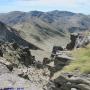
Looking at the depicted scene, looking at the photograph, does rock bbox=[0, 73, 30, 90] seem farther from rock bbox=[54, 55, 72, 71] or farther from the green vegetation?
the green vegetation

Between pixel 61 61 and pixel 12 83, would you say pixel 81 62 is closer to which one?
pixel 61 61

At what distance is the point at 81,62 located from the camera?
3002 cm

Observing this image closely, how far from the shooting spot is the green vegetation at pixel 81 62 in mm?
28386

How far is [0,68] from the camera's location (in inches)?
2031

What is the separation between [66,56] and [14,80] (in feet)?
39.8

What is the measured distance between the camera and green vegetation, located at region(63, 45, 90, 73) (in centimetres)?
2839

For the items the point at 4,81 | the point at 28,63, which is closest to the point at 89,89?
the point at 4,81

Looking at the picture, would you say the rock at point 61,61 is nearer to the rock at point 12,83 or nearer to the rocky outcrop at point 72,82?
the rocky outcrop at point 72,82

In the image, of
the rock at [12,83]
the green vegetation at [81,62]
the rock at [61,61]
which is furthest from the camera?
the rock at [12,83]

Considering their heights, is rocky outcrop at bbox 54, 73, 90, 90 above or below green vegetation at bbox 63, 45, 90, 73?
below

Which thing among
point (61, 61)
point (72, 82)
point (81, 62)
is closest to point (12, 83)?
point (61, 61)

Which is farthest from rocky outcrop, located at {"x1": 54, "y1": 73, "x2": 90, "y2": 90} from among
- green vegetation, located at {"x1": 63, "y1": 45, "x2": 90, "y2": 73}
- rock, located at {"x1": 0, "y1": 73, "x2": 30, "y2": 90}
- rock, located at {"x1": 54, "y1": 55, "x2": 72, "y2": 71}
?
rock, located at {"x1": 0, "y1": 73, "x2": 30, "y2": 90}

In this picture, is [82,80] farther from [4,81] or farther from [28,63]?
[28,63]

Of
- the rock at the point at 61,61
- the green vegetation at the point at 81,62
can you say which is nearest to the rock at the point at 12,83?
the rock at the point at 61,61
